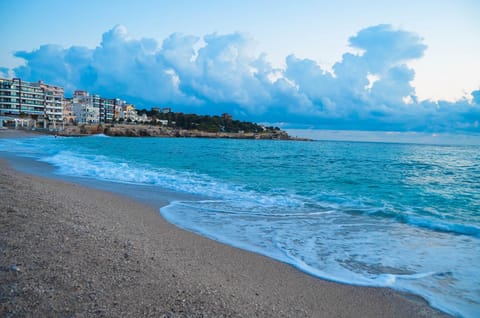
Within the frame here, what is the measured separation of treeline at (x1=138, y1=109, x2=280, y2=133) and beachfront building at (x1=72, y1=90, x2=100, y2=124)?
2429cm

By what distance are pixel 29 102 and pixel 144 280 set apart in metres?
113

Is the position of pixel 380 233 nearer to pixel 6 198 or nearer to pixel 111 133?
pixel 6 198

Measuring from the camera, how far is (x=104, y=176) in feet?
50.6

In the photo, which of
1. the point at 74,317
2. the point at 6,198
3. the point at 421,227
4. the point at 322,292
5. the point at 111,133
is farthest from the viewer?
the point at 111,133

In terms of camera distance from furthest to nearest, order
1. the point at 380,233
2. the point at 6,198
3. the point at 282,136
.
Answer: the point at 282,136 → the point at 380,233 → the point at 6,198

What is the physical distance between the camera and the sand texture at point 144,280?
297 cm

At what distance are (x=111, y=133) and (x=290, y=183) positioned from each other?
95.2 m

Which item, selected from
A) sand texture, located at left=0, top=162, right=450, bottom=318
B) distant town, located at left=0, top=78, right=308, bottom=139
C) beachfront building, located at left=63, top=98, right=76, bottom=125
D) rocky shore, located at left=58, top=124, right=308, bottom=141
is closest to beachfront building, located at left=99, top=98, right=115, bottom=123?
Result: distant town, located at left=0, top=78, right=308, bottom=139

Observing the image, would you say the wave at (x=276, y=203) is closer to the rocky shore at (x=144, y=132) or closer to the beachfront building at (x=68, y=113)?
the rocky shore at (x=144, y=132)

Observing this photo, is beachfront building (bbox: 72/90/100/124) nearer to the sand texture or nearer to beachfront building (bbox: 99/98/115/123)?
beachfront building (bbox: 99/98/115/123)

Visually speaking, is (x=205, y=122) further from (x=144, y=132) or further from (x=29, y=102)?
(x=29, y=102)

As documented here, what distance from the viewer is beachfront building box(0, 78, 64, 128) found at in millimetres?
87750

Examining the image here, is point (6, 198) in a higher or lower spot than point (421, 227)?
higher

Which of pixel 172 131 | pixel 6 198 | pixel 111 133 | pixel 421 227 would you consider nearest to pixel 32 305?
pixel 6 198
